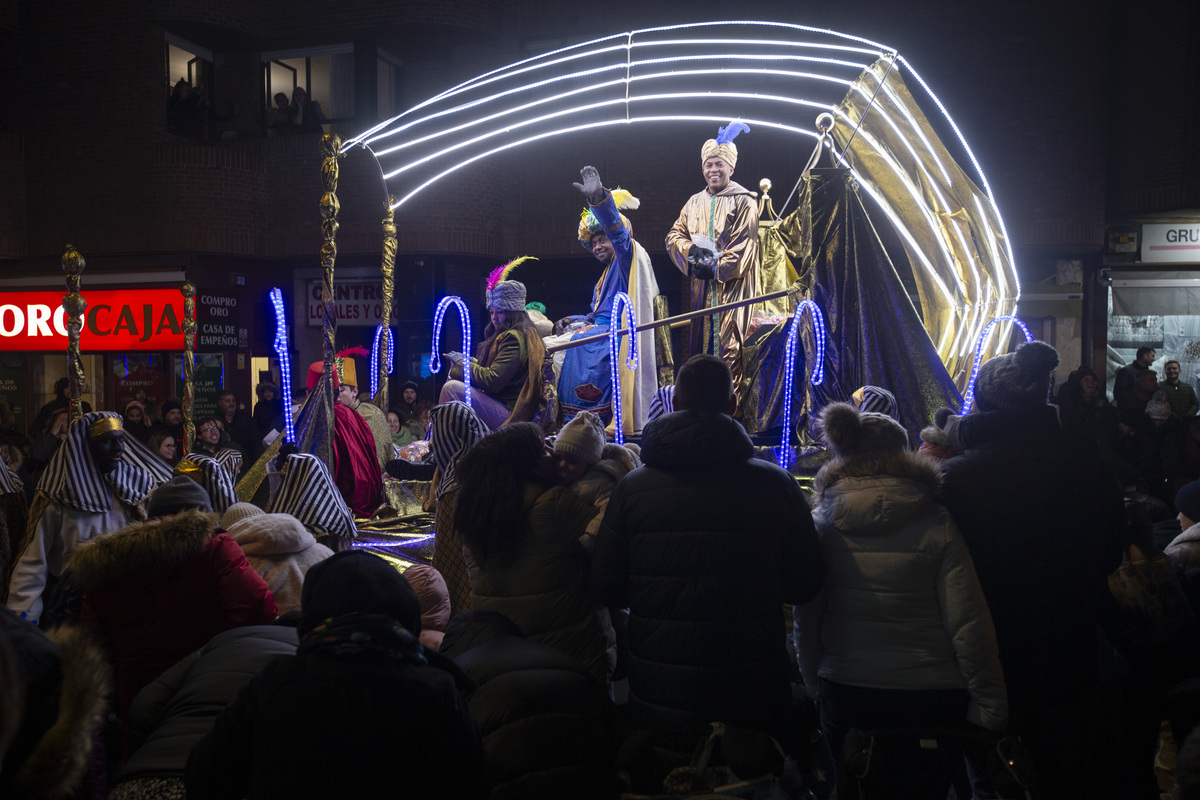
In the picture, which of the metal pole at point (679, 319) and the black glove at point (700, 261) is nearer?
the metal pole at point (679, 319)

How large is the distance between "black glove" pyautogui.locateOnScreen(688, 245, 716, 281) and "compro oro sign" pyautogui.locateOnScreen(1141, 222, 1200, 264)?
10.3 meters

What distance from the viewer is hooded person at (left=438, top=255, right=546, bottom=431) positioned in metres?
5.98

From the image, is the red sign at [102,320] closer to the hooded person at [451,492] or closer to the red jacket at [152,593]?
the hooded person at [451,492]

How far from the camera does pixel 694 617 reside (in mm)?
2434

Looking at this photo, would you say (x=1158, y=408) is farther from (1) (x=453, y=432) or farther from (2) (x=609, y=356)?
(1) (x=453, y=432)

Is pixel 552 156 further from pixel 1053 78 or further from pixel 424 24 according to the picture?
pixel 1053 78

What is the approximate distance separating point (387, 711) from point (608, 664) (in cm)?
128

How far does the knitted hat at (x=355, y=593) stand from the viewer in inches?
70.1

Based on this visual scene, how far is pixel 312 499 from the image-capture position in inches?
171

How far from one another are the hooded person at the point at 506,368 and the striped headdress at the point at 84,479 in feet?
6.85

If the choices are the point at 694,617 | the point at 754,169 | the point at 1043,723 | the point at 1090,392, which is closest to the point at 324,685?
the point at 694,617

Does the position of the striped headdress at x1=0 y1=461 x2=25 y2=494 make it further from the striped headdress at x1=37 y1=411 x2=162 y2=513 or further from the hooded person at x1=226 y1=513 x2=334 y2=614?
the hooded person at x1=226 y1=513 x2=334 y2=614

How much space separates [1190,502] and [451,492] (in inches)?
117

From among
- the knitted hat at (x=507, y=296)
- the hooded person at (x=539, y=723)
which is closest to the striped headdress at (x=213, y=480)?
the knitted hat at (x=507, y=296)
